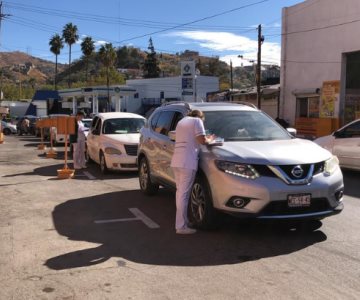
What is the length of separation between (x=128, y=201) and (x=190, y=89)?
10.6m

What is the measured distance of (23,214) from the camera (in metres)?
8.15

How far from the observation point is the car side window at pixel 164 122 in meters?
8.60

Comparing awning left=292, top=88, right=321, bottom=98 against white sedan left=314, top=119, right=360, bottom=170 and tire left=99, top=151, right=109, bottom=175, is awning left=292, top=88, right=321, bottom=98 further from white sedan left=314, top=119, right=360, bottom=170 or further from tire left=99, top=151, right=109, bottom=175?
tire left=99, top=151, right=109, bottom=175

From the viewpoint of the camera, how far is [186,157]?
6.59m

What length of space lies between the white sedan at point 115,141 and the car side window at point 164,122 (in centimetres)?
407

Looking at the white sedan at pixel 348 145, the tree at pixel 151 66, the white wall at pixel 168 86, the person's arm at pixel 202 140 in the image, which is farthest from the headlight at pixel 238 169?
the tree at pixel 151 66

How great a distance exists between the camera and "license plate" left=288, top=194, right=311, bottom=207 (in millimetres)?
6094

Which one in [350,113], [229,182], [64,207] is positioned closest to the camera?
[229,182]

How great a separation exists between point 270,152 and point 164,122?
2921 millimetres

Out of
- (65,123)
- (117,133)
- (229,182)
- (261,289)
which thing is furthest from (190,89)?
(261,289)

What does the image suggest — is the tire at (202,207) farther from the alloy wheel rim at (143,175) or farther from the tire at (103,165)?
the tire at (103,165)

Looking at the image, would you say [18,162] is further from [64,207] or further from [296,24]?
[296,24]

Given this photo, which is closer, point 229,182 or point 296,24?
point 229,182

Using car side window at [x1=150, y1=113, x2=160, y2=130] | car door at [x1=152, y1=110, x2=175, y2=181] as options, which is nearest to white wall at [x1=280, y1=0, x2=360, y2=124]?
car side window at [x1=150, y1=113, x2=160, y2=130]
